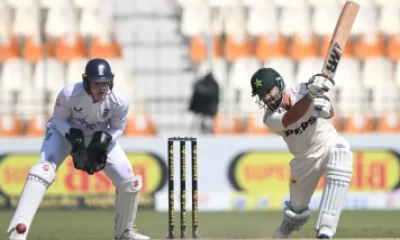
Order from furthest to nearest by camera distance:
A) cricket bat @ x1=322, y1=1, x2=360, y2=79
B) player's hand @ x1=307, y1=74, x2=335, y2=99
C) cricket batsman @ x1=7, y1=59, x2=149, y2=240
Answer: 1. cricket bat @ x1=322, y1=1, x2=360, y2=79
2. cricket batsman @ x1=7, y1=59, x2=149, y2=240
3. player's hand @ x1=307, y1=74, x2=335, y2=99

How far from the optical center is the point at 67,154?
7.28m

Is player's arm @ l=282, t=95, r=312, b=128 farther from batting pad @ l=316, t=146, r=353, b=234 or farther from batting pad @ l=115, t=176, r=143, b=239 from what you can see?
batting pad @ l=115, t=176, r=143, b=239

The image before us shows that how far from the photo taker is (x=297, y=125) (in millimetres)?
7270

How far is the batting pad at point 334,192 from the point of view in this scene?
23.3 ft

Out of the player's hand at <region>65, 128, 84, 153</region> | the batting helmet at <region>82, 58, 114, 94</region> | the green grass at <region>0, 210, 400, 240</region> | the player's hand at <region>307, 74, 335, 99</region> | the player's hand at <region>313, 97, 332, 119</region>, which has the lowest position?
the green grass at <region>0, 210, 400, 240</region>

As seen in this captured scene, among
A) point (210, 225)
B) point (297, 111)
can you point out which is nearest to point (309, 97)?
point (297, 111)

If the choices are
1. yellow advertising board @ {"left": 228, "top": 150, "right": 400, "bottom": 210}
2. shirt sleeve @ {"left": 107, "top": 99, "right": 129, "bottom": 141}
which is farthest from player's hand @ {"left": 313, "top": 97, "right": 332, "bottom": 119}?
yellow advertising board @ {"left": 228, "top": 150, "right": 400, "bottom": 210}

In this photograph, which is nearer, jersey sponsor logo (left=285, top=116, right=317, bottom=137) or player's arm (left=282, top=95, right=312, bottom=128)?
player's arm (left=282, top=95, right=312, bottom=128)

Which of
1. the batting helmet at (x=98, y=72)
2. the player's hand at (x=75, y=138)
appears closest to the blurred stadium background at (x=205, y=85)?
the player's hand at (x=75, y=138)

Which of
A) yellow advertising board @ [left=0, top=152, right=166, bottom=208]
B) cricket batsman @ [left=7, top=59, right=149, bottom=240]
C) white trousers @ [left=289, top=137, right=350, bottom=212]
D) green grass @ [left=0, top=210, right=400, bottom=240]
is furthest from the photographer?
yellow advertising board @ [left=0, top=152, right=166, bottom=208]

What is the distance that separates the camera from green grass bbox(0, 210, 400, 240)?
28.2 ft

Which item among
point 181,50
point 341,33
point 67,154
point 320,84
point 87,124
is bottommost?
point 67,154

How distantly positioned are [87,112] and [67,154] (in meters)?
0.35

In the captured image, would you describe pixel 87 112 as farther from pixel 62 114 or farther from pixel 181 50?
pixel 181 50
